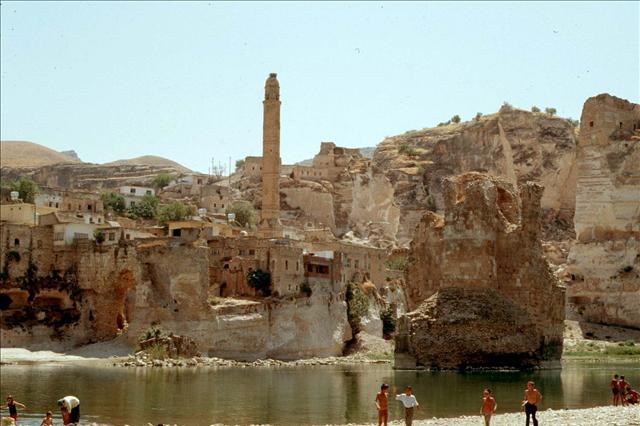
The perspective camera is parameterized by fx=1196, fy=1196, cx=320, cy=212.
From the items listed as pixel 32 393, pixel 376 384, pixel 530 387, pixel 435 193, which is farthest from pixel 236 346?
pixel 435 193

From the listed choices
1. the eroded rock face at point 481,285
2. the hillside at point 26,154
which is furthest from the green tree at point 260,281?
the hillside at point 26,154

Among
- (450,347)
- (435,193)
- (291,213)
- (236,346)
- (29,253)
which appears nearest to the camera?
(450,347)

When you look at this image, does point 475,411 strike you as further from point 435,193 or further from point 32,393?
point 435,193

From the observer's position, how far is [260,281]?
2621 inches

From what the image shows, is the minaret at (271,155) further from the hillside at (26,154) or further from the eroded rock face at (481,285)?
the hillside at (26,154)

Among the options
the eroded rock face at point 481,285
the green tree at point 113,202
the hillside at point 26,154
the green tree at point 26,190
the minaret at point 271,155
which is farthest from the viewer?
the hillside at point 26,154

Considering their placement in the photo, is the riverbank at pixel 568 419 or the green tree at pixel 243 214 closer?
the riverbank at pixel 568 419

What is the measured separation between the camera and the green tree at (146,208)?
91312 millimetres

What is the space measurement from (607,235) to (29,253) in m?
40.2

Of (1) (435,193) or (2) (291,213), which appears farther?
(1) (435,193)

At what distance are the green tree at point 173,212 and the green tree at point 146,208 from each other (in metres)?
2.00

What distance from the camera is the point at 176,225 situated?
72500mm

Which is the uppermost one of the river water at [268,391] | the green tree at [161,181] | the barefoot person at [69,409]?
the green tree at [161,181]

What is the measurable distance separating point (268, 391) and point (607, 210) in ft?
150
